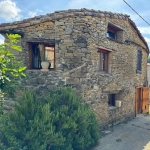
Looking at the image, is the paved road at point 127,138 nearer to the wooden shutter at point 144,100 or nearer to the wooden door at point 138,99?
the wooden door at point 138,99

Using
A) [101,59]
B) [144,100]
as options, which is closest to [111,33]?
[101,59]

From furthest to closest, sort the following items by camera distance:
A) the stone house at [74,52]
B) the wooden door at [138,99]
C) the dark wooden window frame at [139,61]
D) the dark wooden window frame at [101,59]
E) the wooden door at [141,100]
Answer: the wooden door at [141,100]
the wooden door at [138,99]
the dark wooden window frame at [139,61]
the dark wooden window frame at [101,59]
the stone house at [74,52]

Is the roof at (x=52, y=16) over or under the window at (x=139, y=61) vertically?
over

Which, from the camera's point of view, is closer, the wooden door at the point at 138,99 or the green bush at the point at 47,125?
the green bush at the point at 47,125

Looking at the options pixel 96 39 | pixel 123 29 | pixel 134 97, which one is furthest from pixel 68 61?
pixel 134 97

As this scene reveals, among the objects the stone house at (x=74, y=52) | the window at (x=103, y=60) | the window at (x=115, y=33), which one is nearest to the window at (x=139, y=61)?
the window at (x=115, y=33)

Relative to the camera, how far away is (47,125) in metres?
4.81

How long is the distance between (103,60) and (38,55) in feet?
10.4

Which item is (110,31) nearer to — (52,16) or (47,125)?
(52,16)

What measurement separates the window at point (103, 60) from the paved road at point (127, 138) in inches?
121

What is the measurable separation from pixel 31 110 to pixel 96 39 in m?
3.88

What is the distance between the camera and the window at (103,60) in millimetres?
7629

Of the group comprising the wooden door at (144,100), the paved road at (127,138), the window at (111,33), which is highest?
the window at (111,33)

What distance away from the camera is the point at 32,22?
6.40 metres
